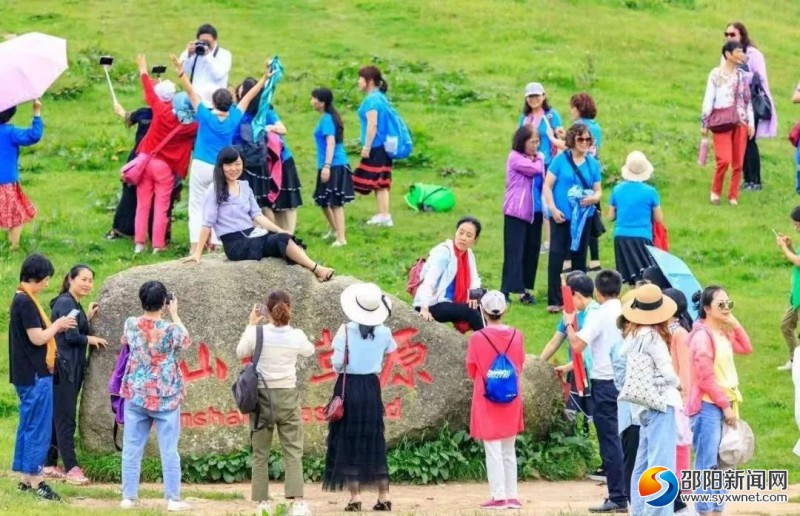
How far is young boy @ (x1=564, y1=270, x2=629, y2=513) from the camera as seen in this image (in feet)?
44.4

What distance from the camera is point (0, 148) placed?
20.2 meters

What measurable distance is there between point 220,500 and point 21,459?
1680mm

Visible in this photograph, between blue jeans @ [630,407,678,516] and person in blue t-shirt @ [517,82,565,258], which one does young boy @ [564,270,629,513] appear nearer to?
blue jeans @ [630,407,678,516]

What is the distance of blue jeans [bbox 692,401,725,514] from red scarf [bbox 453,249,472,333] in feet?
11.2

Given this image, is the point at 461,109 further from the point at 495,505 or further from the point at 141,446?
the point at 141,446

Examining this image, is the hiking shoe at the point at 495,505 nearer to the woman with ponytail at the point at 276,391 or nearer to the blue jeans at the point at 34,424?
the woman with ponytail at the point at 276,391

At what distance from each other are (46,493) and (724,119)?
1306 centimetres

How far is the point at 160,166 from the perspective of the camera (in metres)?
20.5

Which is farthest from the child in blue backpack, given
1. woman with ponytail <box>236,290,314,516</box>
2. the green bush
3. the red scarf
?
the red scarf

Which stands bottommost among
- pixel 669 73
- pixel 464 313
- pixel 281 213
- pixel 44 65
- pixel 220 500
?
pixel 220 500

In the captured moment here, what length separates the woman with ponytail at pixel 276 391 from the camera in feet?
42.5

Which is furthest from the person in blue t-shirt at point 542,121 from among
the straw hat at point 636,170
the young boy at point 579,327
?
the young boy at point 579,327

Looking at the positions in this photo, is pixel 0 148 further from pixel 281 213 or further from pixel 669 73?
pixel 669 73

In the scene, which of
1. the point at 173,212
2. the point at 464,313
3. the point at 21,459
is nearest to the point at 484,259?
the point at 173,212
